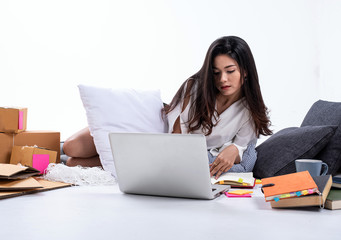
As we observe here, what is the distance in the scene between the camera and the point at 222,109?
2.15 m

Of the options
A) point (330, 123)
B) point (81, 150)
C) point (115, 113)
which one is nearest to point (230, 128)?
point (330, 123)

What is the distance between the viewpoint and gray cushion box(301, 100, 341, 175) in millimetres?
1706

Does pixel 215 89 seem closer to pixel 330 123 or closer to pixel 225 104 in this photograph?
pixel 225 104

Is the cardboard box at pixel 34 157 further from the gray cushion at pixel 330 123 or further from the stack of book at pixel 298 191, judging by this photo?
the gray cushion at pixel 330 123

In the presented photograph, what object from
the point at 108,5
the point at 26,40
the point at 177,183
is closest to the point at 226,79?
the point at 177,183

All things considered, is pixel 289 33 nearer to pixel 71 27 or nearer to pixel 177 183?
pixel 71 27

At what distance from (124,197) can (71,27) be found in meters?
2.61

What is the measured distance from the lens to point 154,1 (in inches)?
140

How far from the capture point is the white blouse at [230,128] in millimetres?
2066

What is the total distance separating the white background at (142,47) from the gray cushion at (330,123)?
4.77ft

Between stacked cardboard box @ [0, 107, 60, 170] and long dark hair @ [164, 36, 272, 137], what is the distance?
2.39 ft

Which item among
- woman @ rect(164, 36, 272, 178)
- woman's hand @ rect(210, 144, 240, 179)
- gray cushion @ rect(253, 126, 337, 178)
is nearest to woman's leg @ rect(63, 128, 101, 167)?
woman @ rect(164, 36, 272, 178)

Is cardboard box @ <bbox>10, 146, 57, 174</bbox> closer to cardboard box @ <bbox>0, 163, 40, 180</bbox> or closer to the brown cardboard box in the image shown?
the brown cardboard box

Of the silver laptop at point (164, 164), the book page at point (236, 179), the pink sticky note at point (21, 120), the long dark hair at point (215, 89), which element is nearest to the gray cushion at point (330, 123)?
the long dark hair at point (215, 89)
